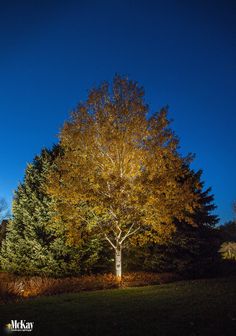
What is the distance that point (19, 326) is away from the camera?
306 inches

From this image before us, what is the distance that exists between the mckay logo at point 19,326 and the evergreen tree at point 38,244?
493 inches

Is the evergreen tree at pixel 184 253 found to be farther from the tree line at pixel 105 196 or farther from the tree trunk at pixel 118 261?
the tree trunk at pixel 118 261

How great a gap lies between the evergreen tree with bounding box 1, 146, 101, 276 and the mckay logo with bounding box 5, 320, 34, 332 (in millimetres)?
12510

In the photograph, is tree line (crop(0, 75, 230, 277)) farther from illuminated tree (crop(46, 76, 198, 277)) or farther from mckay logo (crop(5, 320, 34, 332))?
mckay logo (crop(5, 320, 34, 332))

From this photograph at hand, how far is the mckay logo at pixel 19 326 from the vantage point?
7.61m

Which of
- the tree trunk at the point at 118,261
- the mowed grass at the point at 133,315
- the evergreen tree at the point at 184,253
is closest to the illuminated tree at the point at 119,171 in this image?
the tree trunk at the point at 118,261

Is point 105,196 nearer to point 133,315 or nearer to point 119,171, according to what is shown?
point 119,171

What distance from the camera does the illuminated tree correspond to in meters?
18.6

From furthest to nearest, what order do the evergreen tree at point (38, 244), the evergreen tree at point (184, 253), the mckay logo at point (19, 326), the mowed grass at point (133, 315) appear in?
the evergreen tree at point (184, 253) → the evergreen tree at point (38, 244) → the mckay logo at point (19, 326) → the mowed grass at point (133, 315)

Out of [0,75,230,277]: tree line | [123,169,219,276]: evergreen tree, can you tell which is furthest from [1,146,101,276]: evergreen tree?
[123,169,219,276]: evergreen tree

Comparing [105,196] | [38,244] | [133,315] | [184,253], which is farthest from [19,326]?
[184,253]

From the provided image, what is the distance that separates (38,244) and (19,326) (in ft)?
43.9

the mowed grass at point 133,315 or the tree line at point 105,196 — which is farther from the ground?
the tree line at point 105,196

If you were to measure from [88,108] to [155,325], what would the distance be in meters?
15.2
